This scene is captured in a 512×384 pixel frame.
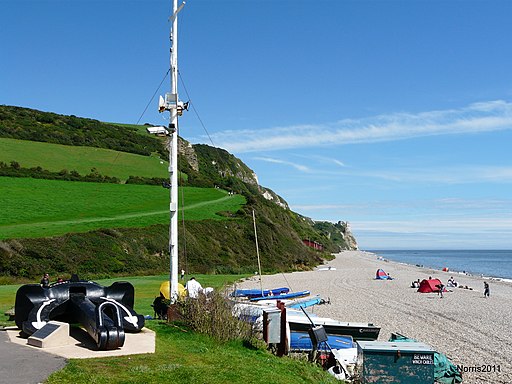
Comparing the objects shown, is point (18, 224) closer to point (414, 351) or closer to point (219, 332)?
point (219, 332)

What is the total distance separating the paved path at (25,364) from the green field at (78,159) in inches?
2329

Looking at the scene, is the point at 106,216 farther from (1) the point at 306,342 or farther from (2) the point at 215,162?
(2) the point at 215,162

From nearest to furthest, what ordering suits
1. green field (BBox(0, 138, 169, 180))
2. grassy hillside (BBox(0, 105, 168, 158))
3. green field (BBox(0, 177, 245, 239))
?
green field (BBox(0, 177, 245, 239))
green field (BBox(0, 138, 169, 180))
grassy hillside (BBox(0, 105, 168, 158))

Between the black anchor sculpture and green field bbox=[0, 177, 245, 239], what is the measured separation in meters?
32.8

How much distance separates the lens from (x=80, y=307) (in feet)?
40.2

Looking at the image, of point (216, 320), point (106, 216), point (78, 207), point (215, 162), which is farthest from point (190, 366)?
point (215, 162)

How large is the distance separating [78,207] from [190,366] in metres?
51.0

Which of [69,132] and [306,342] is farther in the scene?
[69,132]

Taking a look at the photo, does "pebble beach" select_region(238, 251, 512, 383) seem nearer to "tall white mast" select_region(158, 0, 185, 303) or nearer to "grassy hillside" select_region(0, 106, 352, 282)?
"tall white mast" select_region(158, 0, 185, 303)

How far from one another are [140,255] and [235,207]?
94.2ft

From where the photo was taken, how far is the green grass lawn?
353 inches

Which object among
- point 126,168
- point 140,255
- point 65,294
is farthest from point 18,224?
point 65,294

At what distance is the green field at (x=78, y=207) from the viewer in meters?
49.3

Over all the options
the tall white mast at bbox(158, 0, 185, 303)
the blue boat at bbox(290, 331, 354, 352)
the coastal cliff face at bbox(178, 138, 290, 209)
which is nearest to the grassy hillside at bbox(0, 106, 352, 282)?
the coastal cliff face at bbox(178, 138, 290, 209)
